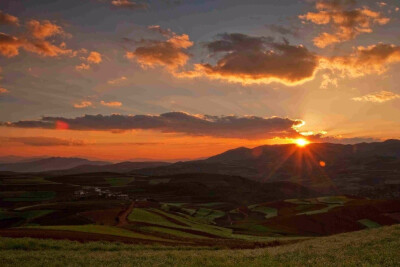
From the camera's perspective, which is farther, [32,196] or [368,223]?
[32,196]

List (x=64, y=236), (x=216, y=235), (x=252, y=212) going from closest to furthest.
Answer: (x=64, y=236), (x=216, y=235), (x=252, y=212)

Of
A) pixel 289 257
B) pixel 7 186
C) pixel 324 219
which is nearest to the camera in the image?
pixel 289 257

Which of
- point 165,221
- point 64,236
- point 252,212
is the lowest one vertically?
point 252,212

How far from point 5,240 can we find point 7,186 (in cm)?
15868

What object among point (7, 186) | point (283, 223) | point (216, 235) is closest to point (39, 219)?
point (216, 235)

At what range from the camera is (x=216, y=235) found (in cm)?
6712

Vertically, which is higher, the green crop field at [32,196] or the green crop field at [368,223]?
the green crop field at [32,196]

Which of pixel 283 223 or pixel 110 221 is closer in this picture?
pixel 110 221

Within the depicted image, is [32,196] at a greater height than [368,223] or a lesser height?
greater

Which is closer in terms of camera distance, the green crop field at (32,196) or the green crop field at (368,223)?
the green crop field at (368,223)

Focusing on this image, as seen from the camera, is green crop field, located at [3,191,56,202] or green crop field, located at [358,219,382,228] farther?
green crop field, located at [3,191,56,202]

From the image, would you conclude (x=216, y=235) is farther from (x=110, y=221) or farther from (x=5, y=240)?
(x=5, y=240)

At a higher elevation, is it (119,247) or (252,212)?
(119,247)

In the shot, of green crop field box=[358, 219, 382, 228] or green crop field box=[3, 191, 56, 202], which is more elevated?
green crop field box=[3, 191, 56, 202]
